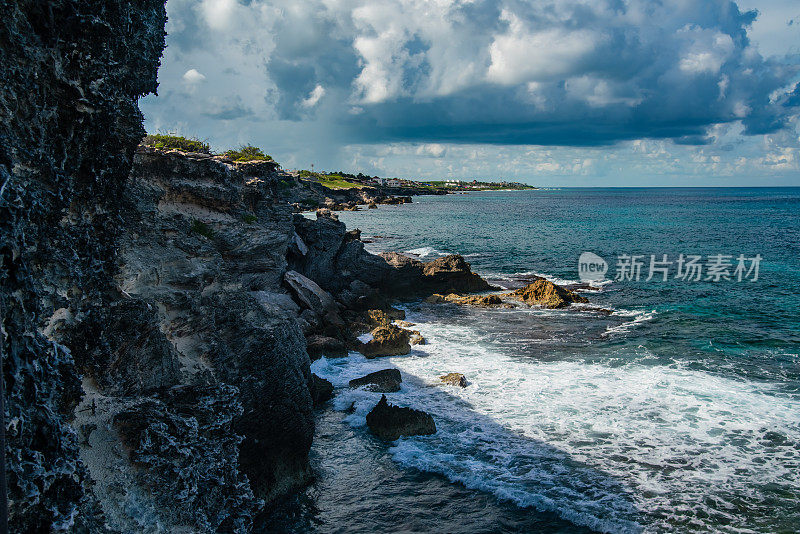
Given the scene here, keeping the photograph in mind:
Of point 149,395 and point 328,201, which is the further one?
point 328,201

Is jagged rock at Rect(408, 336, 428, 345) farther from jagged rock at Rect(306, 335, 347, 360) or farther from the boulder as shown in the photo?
jagged rock at Rect(306, 335, 347, 360)

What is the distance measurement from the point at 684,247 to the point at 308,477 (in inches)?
2182

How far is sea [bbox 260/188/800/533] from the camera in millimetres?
11219

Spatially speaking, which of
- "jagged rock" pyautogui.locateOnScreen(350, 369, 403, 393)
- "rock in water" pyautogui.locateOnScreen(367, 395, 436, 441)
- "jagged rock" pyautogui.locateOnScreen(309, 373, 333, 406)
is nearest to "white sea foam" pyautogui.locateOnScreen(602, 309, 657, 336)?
"jagged rock" pyautogui.locateOnScreen(350, 369, 403, 393)

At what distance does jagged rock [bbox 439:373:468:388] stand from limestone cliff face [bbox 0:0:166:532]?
487 inches

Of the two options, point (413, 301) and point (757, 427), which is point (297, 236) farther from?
point (757, 427)

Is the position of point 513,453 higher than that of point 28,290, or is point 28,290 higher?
point 28,290

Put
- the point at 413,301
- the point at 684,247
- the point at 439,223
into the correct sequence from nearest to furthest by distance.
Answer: the point at 413,301, the point at 684,247, the point at 439,223

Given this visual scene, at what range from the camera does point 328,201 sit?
125 metres

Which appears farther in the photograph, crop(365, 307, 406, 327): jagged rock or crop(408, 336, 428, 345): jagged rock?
crop(365, 307, 406, 327): jagged rock

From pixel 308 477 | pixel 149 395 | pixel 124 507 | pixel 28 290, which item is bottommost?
pixel 308 477

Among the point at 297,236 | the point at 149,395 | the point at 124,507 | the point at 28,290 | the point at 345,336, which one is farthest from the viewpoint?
the point at 297,236

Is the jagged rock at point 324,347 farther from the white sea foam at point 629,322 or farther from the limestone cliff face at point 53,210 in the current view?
the limestone cliff face at point 53,210

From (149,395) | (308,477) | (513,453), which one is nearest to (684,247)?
(513,453)
